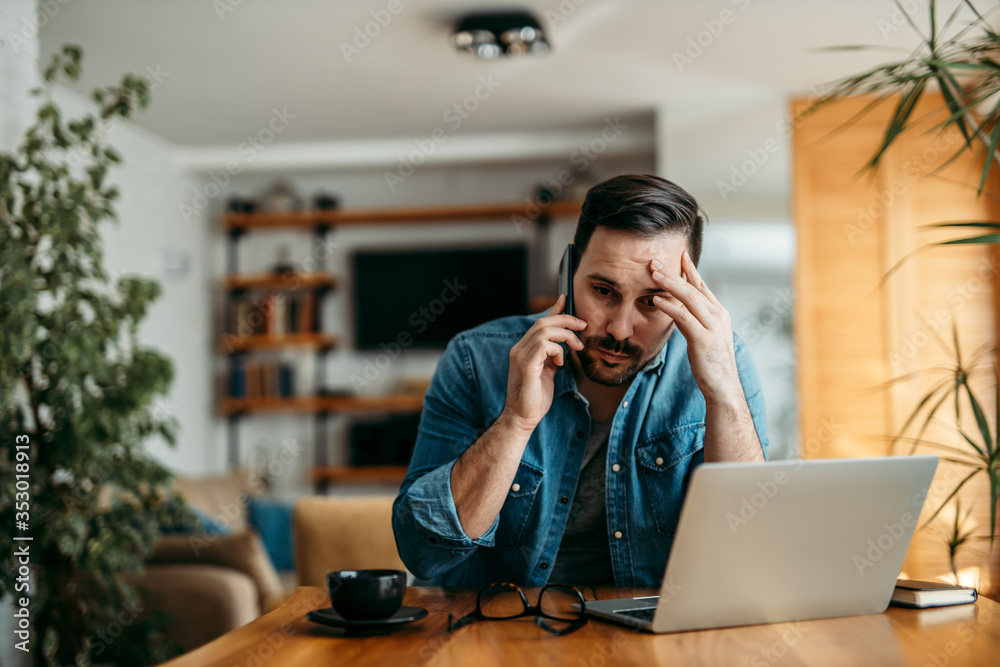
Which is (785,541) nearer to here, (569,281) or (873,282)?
(569,281)

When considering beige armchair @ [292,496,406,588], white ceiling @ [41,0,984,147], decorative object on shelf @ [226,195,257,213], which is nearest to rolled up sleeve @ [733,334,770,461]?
beige armchair @ [292,496,406,588]

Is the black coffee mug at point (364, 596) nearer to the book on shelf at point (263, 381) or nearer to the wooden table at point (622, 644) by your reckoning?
the wooden table at point (622, 644)

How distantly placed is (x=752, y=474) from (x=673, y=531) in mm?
512

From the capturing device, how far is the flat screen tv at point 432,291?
506cm

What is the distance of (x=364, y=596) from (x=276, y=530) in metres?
3.25

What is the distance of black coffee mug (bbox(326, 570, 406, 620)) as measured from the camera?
0.97 m

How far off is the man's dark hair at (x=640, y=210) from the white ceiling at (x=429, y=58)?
1976 mm

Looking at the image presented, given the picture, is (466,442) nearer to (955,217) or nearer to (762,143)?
(762,143)

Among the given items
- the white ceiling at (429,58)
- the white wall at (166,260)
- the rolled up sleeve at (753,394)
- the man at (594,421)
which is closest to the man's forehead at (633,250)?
the man at (594,421)

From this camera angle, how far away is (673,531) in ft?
4.47

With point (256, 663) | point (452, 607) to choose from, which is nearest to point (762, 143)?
point (452, 607)

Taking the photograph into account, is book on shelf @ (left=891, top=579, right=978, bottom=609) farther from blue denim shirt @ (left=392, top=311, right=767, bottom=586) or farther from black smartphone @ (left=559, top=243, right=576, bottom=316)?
black smartphone @ (left=559, top=243, right=576, bottom=316)

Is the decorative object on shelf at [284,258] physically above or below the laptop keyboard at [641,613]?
above

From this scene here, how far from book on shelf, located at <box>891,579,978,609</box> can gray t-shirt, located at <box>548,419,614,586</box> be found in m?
0.46
